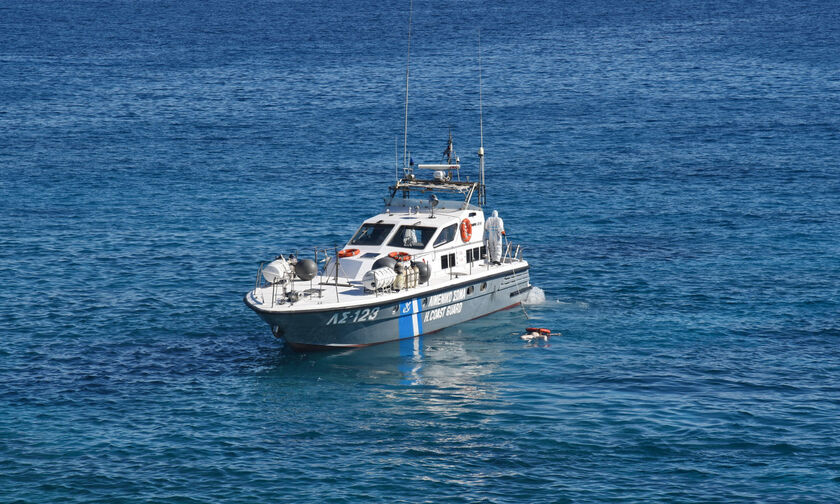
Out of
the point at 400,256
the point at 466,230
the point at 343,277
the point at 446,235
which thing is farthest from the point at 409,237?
the point at 343,277

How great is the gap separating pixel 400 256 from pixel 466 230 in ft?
12.6

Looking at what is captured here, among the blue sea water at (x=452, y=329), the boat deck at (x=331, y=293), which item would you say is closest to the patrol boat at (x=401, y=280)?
the boat deck at (x=331, y=293)

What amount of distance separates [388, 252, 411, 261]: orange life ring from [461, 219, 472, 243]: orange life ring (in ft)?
10.4

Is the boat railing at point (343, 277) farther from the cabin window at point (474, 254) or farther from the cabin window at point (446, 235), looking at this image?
the cabin window at point (446, 235)

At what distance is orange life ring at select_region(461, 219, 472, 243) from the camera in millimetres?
44375

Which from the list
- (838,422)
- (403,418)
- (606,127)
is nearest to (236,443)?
(403,418)

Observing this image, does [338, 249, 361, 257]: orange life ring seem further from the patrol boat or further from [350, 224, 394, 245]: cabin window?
[350, 224, 394, 245]: cabin window

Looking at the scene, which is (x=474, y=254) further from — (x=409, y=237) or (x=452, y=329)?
(x=452, y=329)

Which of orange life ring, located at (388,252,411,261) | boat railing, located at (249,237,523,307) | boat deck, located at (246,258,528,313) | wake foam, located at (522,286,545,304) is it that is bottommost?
wake foam, located at (522,286,545,304)

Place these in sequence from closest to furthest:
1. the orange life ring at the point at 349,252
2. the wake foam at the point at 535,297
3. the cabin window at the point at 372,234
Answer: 1. the orange life ring at the point at 349,252
2. the cabin window at the point at 372,234
3. the wake foam at the point at 535,297

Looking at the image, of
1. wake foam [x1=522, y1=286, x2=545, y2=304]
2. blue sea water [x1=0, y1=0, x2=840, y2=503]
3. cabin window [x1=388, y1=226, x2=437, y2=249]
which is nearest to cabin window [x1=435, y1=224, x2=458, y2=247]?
cabin window [x1=388, y1=226, x2=437, y2=249]

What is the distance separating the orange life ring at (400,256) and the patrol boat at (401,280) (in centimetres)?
4

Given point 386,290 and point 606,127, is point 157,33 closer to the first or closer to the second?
point 606,127

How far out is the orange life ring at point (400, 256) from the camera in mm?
41694
